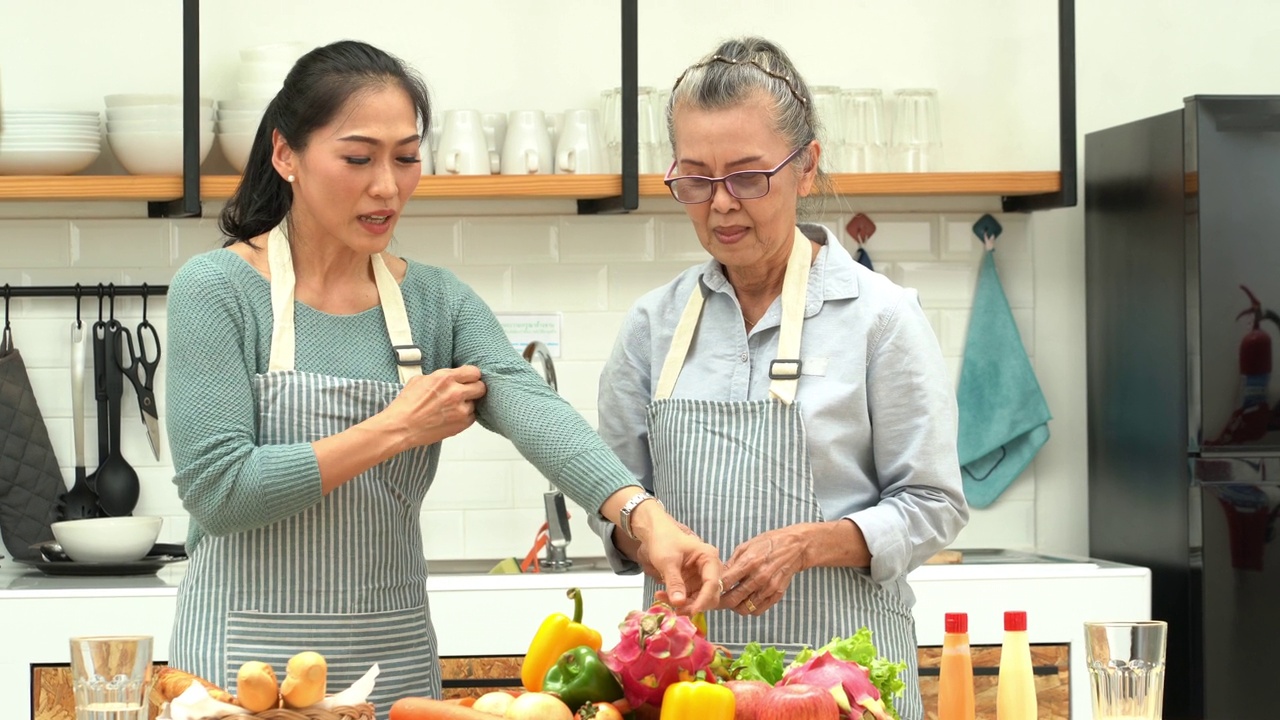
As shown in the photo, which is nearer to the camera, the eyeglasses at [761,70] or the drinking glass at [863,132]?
the eyeglasses at [761,70]

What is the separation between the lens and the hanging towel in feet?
12.7

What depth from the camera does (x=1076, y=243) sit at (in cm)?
396

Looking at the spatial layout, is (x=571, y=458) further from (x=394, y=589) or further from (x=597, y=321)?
(x=597, y=321)

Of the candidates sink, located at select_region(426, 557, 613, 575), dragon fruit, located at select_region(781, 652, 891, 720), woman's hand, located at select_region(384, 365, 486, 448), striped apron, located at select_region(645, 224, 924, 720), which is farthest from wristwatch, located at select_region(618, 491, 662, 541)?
sink, located at select_region(426, 557, 613, 575)

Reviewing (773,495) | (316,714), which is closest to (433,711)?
(316,714)

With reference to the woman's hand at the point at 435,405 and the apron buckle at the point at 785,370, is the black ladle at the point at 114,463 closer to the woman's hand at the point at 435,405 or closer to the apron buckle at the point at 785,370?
the woman's hand at the point at 435,405

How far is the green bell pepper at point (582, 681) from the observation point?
1458mm

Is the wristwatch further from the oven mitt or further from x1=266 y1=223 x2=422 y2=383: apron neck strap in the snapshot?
the oven mitt

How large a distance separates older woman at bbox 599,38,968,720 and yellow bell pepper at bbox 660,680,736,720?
1.46ft

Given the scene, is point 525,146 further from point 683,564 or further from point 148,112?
point 683,564

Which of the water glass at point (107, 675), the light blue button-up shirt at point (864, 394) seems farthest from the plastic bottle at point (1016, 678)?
the water glass at point (107, 675)

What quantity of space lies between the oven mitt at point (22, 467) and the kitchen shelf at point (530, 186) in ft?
1.51

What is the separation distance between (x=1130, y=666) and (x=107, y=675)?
1.03 meters

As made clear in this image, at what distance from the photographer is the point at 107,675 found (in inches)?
56.7
